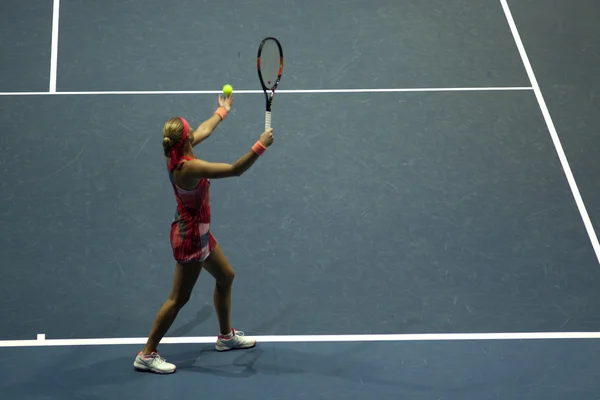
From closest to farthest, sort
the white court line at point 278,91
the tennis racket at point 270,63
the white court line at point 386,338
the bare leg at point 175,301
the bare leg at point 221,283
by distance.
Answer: the bare leg at point 175,301, the bare leg at point 221,283, the tennis racket at point 270,63, the white court line at point 386,338, the white court line at point 278,91

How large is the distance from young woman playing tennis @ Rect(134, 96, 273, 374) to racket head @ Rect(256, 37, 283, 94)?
397 mm

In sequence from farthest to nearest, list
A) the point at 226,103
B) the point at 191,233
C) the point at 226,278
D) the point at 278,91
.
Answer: the point at 278,91, the point at 226,103, the point at 226,278, the point at 191,233

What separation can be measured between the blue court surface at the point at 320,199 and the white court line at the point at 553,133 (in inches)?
0.9

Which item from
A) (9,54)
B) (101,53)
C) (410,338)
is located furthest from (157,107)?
(410,338)

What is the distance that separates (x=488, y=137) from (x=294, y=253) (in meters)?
2.52

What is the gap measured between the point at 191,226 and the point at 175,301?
0.59m

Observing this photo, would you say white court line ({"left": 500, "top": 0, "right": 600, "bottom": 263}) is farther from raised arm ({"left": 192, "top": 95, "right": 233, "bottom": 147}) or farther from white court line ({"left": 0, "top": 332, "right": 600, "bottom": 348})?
raised arm ({"left": 192, "top": 95, "right": 233, "bottom": 147})

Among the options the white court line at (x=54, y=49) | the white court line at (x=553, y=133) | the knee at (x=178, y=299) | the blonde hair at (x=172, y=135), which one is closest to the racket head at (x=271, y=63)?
the blonde hair at (x=172, y=135)

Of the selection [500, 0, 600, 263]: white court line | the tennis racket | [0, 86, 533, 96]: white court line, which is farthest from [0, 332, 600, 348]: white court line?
[0, 86, 533, 96]: white court line

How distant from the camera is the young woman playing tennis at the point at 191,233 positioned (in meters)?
7.32

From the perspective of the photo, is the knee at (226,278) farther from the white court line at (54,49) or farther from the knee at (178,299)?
the white court line at (54,49)

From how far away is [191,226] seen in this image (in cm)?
766

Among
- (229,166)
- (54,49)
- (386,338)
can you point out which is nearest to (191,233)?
(229,166)

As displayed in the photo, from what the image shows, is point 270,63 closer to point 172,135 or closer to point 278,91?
point 172,135
